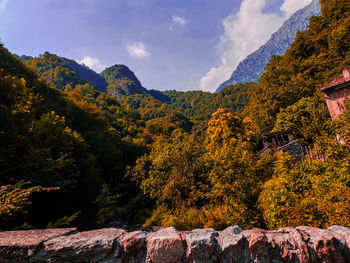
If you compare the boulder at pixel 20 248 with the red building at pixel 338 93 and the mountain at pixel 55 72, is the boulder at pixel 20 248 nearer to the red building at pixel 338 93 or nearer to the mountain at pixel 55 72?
the red building at pixel 338 93

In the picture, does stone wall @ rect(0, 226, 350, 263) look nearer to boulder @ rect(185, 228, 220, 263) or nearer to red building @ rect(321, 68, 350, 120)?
boulder @ rect(185, 228, 220, 263)

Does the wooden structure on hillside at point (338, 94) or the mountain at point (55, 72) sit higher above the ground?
the mountain at point (55, 72)

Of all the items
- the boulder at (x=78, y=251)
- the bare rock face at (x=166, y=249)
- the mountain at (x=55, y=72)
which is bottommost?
the bare rock face at (x=166, y=249)

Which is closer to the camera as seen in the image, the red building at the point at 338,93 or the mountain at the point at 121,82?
the red building at the point at 338,93

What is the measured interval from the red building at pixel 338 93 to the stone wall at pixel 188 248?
15316 millimetres

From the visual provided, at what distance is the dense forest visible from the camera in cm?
441

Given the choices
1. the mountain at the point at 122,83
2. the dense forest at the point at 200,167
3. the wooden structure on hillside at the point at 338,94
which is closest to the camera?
the dense forest at the point at 200,167

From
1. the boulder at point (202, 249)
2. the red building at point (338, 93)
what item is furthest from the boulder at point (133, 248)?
the red building at point (338, 93)

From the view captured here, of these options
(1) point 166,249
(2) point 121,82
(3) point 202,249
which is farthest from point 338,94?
(2) point 121,82

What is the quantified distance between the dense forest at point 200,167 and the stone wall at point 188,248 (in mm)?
1603

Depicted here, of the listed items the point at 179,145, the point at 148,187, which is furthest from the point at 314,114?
the point at 148,187

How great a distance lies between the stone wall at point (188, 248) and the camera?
2133mm

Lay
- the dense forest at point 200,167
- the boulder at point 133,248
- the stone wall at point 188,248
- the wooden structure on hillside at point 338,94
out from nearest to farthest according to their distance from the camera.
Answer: the stone wall at point 188,248 → the boulder at point 133,248 → the dense forest at point 200,167 → the wooden structure on hillside at point 338,94

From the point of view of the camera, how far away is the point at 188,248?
2168 mm
